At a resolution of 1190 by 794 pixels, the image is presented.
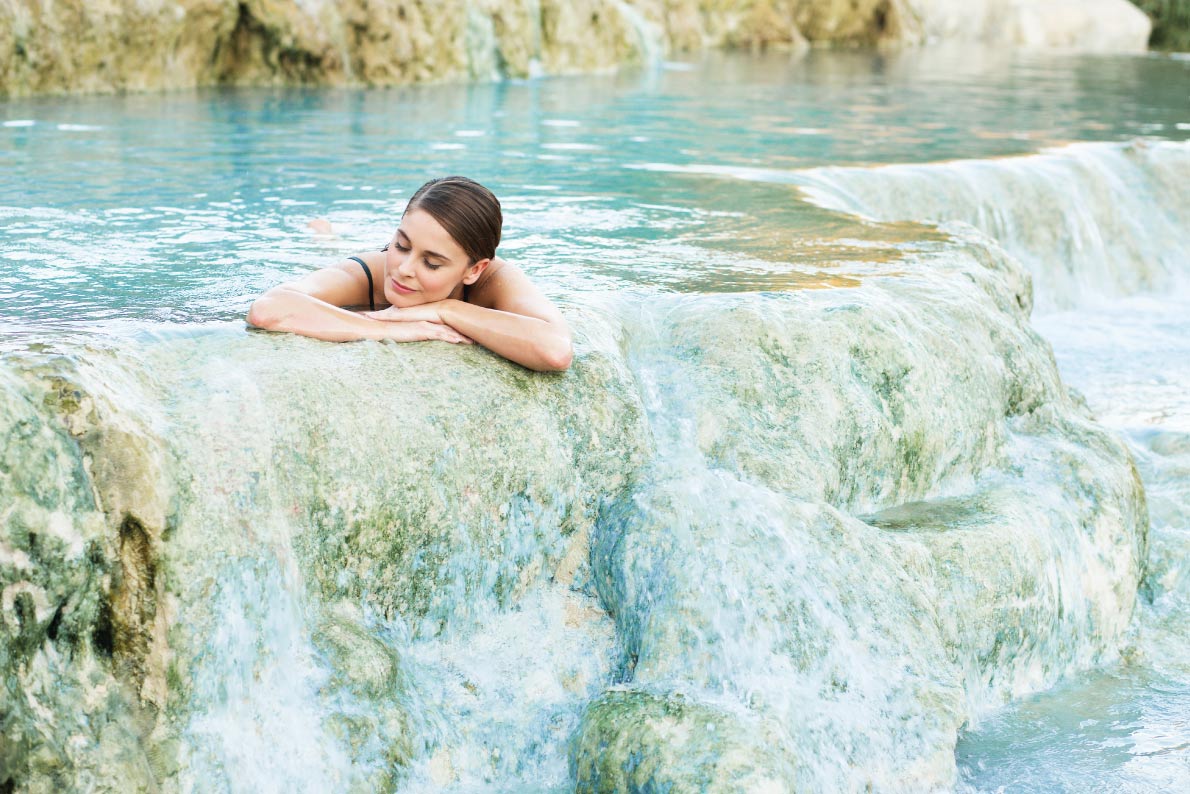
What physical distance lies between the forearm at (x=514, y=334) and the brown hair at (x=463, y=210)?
19 cm

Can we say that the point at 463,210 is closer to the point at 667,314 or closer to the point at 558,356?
the point at 558,356

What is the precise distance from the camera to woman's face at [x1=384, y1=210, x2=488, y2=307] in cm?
433

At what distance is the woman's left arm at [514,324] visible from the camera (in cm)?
442

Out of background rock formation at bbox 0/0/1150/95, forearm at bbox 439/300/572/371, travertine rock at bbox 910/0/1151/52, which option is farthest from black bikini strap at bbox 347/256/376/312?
travertine rock at bbox 910/0/1151/52

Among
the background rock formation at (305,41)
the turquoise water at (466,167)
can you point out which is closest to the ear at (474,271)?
the turquoise water at (466,167)

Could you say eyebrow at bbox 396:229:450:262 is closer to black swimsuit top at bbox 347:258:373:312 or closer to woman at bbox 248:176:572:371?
woman at bbox 248:176:572:371

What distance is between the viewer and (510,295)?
15.1ft

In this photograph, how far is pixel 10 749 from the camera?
313cm

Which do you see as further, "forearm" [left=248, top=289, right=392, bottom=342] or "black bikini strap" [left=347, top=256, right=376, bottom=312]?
"black bikini strap" [left=347, top=256, right=376, bottom=312]

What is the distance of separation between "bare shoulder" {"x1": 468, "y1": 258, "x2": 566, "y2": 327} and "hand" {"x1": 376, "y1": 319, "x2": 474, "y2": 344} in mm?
204

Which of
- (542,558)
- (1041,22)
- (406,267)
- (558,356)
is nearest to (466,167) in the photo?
(406,267)

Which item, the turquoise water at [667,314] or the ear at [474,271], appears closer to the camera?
the turquoise water at [667,314]

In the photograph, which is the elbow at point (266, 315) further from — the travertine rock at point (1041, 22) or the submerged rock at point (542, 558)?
the travertine rock at point (1041, 22)

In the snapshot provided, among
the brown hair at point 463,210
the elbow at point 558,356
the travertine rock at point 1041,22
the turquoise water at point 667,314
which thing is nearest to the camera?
the turquoise water at point 667,314
